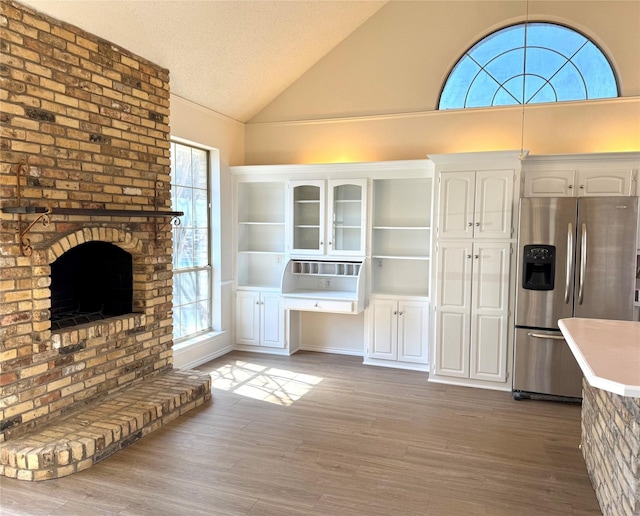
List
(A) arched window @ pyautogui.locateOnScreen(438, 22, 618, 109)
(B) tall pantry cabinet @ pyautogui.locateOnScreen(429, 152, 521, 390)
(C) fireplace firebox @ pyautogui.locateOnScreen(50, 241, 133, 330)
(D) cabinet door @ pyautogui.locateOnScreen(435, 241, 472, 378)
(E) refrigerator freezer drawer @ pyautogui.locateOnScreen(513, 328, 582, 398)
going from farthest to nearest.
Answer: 1. (A) arched window @ pyautogui.locateOnScreen(438, 22, 618, 109)
2. (D) cabinet door @ pyautogui.locateOnScreen(435, 241, 472, 378)
3. (B) tall pantry cabinet @ pyautogui.locateOnScreen(429, 152, 521, 390)
4. (E) refrigerator freezer drawer @ pyautogui.locateOnScreen(513, 328, 582, 398)
5. (C) fireplace firebox @ pyautogui.locateOnScreen(50, 241, 133, 330)

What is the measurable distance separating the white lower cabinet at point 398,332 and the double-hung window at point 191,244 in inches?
74.0

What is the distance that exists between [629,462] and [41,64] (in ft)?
12.7

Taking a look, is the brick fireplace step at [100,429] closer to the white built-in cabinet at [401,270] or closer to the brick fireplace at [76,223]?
the brick fireplace at [76,223]

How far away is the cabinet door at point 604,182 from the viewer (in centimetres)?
430

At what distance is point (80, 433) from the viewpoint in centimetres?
303

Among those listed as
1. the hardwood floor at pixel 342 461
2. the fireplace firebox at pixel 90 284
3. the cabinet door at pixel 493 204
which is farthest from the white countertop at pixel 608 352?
the fireplace firebox at pixel 90 284

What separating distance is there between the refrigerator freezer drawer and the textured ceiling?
3.52 meters

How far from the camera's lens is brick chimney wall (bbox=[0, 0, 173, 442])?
293 cm

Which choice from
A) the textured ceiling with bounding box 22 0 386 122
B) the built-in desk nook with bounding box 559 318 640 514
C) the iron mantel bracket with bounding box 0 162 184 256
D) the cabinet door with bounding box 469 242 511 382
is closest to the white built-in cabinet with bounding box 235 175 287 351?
the textured ceiling with bounding box 22 0 386 122

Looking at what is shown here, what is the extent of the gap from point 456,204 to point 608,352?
8.29 ft

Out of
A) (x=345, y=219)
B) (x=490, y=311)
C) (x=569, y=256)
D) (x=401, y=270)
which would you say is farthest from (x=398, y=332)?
(x=569, y=256)

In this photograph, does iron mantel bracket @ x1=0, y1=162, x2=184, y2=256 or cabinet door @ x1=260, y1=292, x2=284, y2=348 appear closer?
iron mantel bracket @ x1=0, y1=162, x2=184, y2=256

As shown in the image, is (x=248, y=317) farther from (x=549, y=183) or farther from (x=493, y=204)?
(x=549, y=183)

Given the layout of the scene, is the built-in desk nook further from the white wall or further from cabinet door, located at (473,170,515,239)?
the white wall
